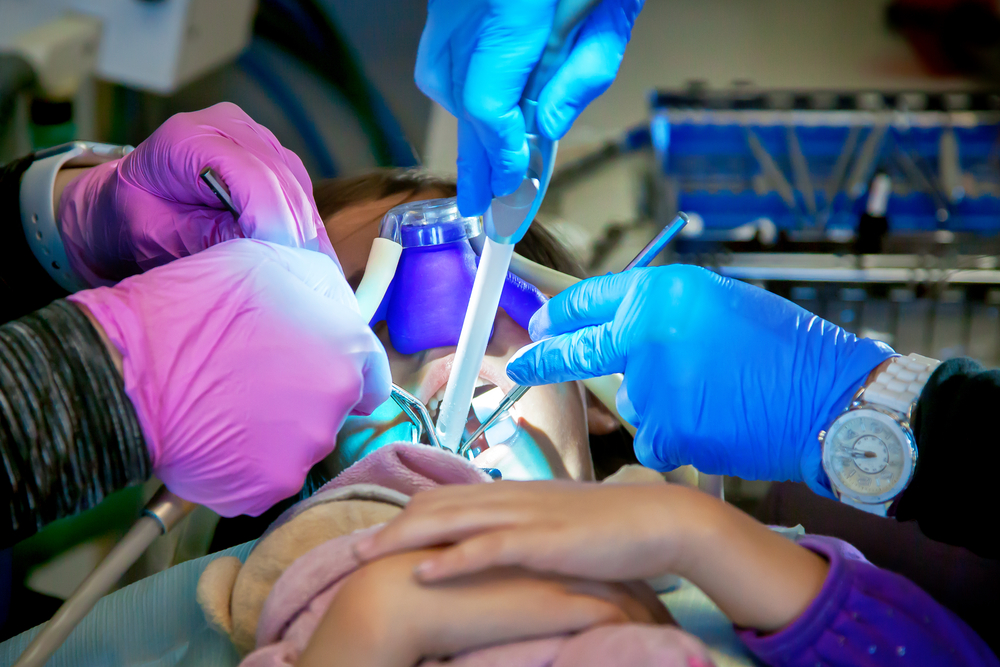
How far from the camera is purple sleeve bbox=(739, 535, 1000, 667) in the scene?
67 cm

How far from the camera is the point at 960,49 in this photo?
3248 mm

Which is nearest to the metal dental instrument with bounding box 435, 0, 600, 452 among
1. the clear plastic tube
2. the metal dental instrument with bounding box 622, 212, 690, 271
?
the clear plastic tube

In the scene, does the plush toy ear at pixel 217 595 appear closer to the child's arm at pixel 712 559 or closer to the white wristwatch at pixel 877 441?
the child's arm at pixel 712 559

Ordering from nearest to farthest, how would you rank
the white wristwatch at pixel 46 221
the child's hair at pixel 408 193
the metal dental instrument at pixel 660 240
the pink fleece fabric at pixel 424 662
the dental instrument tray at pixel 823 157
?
the pink fleece fabric at pixel 424 662 < the metal dental instrument at pixel 660 240 < the white wristwatch at pixel 46 221 < the child's hair at pixel 408 193 < the dental instrument tray at pixel 823 157

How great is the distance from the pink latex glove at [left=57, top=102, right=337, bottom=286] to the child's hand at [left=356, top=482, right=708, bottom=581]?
0.54 metres

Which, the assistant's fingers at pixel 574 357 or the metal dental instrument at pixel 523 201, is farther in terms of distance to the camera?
the assistant's fingers at pixel 574 357

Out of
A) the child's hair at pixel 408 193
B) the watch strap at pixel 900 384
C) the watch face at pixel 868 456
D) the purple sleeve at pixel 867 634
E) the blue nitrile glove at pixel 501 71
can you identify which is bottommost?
the purple sleeve at pixel 867 634

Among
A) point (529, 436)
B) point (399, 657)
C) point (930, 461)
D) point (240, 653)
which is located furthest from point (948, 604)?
point (240, 653)

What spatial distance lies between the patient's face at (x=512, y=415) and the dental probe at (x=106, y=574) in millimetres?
368

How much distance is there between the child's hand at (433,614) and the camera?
613mm

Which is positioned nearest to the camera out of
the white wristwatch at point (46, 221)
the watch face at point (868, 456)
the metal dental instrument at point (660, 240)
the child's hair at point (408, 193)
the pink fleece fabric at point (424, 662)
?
the pink fleece fabric at point (424, 662)

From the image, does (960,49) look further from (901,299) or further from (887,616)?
(887,616)

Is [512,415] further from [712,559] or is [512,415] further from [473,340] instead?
[712,559]

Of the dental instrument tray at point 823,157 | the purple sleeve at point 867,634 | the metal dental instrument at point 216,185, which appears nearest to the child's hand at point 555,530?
the purple sleeve at point 867,634
